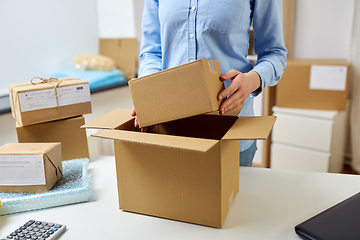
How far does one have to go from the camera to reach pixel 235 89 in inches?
33.3

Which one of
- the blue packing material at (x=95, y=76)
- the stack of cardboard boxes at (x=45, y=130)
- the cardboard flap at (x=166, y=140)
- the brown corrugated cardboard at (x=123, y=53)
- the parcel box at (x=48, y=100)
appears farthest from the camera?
the brown corrugated cardboard at (x=123, y=53)

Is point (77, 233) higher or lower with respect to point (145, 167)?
lower

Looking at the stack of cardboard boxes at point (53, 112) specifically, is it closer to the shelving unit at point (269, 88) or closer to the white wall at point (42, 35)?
the white wall at point (42, 35)

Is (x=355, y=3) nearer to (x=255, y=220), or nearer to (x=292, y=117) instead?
(x=292, y=117)

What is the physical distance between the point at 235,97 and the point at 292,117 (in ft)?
5.27

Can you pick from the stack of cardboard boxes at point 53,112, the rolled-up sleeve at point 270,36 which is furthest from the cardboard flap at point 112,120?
the rolled-up sleeve at point 270,36

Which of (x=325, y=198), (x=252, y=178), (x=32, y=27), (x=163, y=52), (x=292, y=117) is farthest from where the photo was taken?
(x=292, y=117)

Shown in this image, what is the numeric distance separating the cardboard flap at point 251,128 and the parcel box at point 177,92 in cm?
8

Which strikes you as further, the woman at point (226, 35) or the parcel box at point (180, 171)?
the woman at point (226, 35)

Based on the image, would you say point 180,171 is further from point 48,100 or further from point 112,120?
point 48,100

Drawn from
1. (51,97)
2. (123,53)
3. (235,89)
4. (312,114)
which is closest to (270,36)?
(235,89)

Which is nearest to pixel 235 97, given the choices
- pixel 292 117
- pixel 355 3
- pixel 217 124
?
pixel 217 124

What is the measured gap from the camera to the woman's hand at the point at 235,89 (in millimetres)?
826

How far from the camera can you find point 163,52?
1.14m
